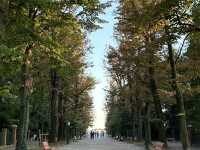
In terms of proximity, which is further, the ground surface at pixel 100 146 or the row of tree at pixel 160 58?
the ground surface at pixel 100 146

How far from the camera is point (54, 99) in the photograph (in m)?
53.3

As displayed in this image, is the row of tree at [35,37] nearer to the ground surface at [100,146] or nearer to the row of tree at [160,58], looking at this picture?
the row of tree at [160,58]

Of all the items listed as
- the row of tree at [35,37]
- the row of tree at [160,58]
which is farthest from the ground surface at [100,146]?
the row of tree at [35,37]

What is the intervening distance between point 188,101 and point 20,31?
35635mm

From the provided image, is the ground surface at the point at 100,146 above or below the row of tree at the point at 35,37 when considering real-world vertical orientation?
below

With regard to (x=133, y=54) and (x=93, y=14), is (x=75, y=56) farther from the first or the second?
(x=93, y=14)

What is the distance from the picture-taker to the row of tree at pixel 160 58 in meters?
19.8

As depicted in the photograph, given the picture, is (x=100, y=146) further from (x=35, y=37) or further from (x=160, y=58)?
(x=35, y=37)

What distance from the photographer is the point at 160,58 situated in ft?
120

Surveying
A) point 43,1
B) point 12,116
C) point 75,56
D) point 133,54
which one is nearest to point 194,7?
point 43,1

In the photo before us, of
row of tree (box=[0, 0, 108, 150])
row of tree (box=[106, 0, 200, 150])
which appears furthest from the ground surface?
row of tree (box=[0, 0, 108, 150])

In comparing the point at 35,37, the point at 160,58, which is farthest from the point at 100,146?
the point at 35,37

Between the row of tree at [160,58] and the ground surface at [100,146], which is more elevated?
the row of tree at [160,58]

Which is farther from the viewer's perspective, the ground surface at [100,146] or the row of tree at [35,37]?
the ground surface at [100,146]
